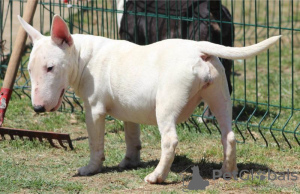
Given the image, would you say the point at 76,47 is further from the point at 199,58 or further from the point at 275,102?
the point at 275,102

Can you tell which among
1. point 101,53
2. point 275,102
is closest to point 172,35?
point 275,102

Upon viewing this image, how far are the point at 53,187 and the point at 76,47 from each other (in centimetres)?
117

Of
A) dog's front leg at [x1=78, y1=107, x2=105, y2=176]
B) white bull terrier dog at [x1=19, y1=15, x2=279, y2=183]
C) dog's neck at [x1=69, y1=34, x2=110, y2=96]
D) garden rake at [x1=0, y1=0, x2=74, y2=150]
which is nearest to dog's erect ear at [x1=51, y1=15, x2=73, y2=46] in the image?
white bull terrier dog at [x1=19, y1=15, x2=279, y2=183]

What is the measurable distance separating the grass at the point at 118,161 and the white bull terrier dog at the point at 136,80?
211 millimetres

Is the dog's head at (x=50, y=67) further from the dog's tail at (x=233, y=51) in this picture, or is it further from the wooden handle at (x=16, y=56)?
the wooden handle at (x=16, y=56)

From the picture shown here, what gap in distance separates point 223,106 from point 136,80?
71 centimetres

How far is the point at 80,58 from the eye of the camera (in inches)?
199

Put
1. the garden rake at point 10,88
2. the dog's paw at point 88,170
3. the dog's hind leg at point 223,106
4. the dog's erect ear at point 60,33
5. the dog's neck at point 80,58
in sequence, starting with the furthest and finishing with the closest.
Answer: the garden rake at point 10,88
the dog's paw at point 88,170
the dog's neck at point 80,58
the dog's erect ear at point 60,33
the dog's hind leg at point 223,106

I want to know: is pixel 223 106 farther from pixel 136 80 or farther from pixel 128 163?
pixel 128 163

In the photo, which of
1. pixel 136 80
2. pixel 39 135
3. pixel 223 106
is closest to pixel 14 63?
pixel 39 135

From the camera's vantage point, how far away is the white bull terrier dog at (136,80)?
15.1 ft

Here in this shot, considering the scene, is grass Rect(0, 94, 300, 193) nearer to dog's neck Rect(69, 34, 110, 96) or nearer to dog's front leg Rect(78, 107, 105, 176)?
dog's front leg Rect(78, 107, 105, 176)

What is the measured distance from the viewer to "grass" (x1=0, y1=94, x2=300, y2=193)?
15.4ft

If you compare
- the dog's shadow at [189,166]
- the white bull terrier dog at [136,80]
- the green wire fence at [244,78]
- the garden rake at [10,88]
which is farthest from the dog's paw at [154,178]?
the green wire fence at [244,78]
